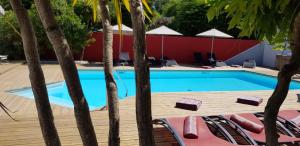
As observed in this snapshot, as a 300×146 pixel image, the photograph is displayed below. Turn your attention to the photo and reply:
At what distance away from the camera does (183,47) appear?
22.9m

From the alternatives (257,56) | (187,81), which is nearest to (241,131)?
(187,81)

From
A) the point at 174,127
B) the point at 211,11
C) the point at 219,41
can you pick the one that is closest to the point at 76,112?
the point at 211,11

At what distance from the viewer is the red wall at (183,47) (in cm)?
2189

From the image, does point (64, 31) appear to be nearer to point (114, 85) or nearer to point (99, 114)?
point (99, 114)

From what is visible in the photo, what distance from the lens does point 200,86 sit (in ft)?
58.7

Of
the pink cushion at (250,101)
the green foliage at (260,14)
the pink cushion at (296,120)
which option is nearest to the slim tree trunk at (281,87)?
the green foliage at (260,14)

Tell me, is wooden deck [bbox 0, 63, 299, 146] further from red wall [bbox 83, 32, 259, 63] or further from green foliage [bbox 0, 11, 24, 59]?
red wall [bbox 83, 32, 259, 63]

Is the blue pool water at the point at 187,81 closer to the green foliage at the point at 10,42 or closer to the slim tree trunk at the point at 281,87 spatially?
the green foliage at the point at 10,42

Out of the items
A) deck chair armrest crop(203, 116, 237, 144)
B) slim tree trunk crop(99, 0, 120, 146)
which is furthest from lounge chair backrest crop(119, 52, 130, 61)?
slim tree trunk crop(99, 0, 120, 146)

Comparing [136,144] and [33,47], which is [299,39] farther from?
[136,144]

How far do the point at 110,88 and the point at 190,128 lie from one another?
3126mm

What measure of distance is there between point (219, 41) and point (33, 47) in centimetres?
2181

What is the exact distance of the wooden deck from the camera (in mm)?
6015

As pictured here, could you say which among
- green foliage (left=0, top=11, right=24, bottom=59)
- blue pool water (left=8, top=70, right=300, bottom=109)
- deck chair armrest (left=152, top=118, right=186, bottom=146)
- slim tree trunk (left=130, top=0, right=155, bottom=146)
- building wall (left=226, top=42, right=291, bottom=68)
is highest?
slim tree trunk (left=130, top=0, right=155, bottom=146)
